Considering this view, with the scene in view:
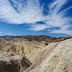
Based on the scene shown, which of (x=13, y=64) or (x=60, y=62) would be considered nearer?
(x=60, y=62)

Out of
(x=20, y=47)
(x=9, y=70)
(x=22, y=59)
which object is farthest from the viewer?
(x=20, y=47)

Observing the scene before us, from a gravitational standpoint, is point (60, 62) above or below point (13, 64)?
above

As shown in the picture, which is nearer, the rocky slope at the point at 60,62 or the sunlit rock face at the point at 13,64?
the rocky slope at the point at 60,62

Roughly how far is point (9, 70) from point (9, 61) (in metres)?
0.56

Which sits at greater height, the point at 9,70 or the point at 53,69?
the point at 53,69

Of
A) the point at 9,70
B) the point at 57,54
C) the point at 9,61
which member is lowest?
the point at 9,70

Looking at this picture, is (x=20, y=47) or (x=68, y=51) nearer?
(x=68, y=51)

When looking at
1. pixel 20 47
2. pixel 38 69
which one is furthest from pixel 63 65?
pixel 20 47

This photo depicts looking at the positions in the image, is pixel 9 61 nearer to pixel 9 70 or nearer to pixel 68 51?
pixel 9 70

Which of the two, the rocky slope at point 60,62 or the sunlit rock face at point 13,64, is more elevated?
the rocky slope at point 60,62

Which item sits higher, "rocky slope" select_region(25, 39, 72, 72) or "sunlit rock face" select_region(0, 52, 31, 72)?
"rocky slope" select_region(25, 39, 72, 72)

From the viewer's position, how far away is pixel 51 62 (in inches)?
183

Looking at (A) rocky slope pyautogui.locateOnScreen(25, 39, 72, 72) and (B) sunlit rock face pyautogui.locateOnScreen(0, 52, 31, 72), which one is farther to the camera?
(B) sunlit rock face pyautogui.locateOnScreen(0, 52, 31, 72)

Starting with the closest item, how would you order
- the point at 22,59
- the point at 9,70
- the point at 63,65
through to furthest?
the point at 63,65
the point at 9,70
the point at 22,59
